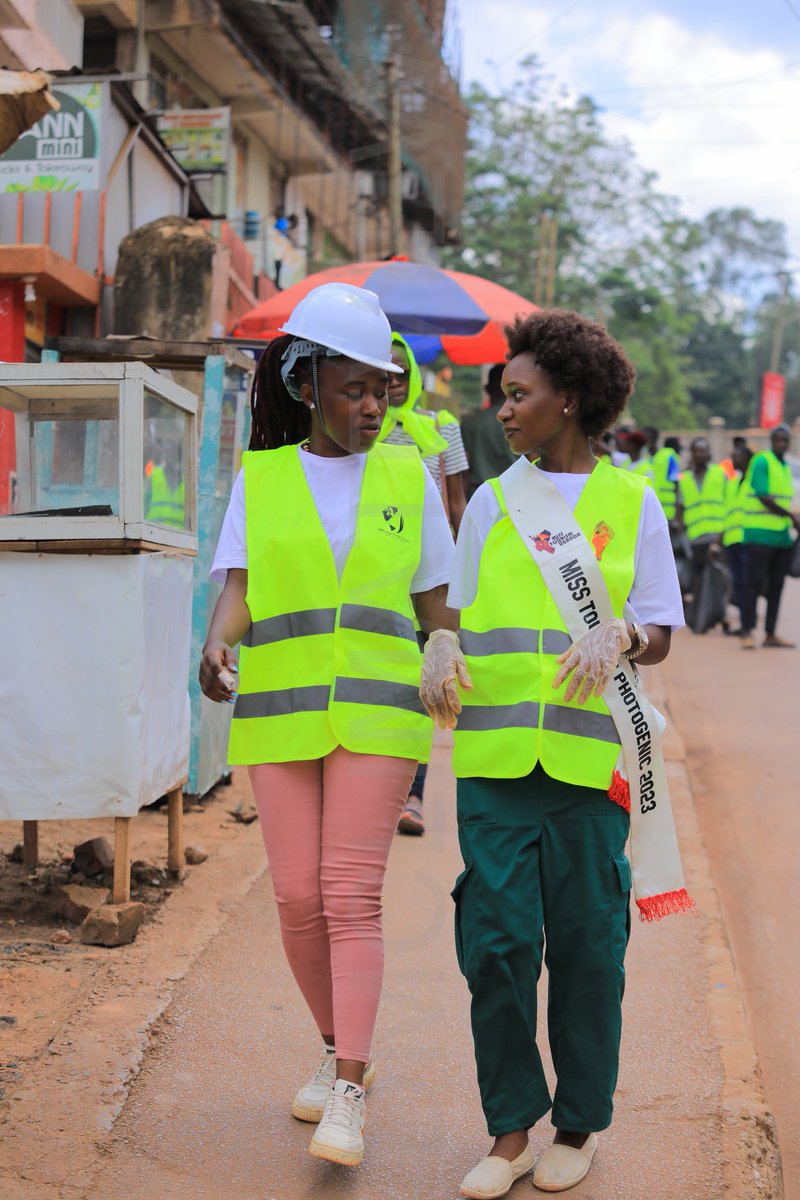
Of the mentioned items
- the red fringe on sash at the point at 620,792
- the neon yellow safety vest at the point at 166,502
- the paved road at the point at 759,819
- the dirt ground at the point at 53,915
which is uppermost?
the neon yellow safety vest at the point at 166,502

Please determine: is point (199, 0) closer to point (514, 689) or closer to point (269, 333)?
point (269, 333)

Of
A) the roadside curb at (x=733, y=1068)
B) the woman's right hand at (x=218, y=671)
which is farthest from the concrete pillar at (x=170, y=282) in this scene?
the woman's right hand at (x=218, y=671)

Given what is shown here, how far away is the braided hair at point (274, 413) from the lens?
10.8 ft

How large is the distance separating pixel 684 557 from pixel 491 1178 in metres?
11.7

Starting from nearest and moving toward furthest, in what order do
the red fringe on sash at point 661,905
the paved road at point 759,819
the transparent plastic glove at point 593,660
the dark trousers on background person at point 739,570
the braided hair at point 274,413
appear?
the transparent plastic glove at point 593,660
the red fringe on sash at point 661,905
the braided hair at point 274,413
the paved road at point 759,819
the dark trousers on background person at point 739,570

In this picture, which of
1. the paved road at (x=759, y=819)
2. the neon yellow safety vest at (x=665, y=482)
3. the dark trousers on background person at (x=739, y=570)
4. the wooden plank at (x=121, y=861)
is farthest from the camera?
the neon yellow safety vest at (x=665, y=482)

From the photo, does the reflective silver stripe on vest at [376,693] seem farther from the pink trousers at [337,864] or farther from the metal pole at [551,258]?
the metal pole at [551,258]

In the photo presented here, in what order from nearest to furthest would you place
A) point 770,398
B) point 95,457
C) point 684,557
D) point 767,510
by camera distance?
1. point 95,457
2. point 767,510
3. point 684,557
4. point 770,398

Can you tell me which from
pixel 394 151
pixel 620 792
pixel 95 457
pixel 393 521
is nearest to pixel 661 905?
pixel 620 792

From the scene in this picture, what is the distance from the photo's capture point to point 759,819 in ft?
22.5

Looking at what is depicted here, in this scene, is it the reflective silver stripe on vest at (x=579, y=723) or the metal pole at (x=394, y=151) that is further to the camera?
the metal pole at (x=394, y=151)

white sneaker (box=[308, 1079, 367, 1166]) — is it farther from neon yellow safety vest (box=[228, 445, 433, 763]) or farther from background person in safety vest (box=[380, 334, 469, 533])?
background person in safety vest (box=[380, 334, 469, 533])

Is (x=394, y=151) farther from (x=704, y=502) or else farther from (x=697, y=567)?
(x=697, y=567)

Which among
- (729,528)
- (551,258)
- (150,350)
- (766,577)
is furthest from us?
(551,258)
